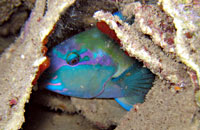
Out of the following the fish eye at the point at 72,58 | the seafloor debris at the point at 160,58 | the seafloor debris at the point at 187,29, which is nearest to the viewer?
the seafloor debris at the point at 187,29

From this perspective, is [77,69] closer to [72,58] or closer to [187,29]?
[72,58]

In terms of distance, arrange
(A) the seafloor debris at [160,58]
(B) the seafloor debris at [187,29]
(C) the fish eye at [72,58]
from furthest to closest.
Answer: (C) the fish eye at [72,58] < (A) the seafloor debris at [160,58] < (B) the seafloor debris at [187,29]

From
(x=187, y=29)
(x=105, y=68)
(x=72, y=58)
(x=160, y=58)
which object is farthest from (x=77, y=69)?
(x=187, y=29)

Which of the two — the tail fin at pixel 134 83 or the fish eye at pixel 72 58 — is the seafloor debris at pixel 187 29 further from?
the fish eye at pixel 72 58

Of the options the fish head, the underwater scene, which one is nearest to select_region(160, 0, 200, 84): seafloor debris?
the underwater scene

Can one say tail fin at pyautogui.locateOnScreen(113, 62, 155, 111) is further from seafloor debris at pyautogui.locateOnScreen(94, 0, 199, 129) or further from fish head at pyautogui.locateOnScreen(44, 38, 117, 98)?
seafloor debris at pyautogui.locateOnScreen(94, 0, 199, 129)

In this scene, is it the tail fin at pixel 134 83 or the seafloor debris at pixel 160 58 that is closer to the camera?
the seafloor debris at pixel 160 58

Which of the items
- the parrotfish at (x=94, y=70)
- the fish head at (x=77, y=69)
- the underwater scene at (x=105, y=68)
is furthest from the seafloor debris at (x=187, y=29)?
the fish head at (x=77, y=69)
